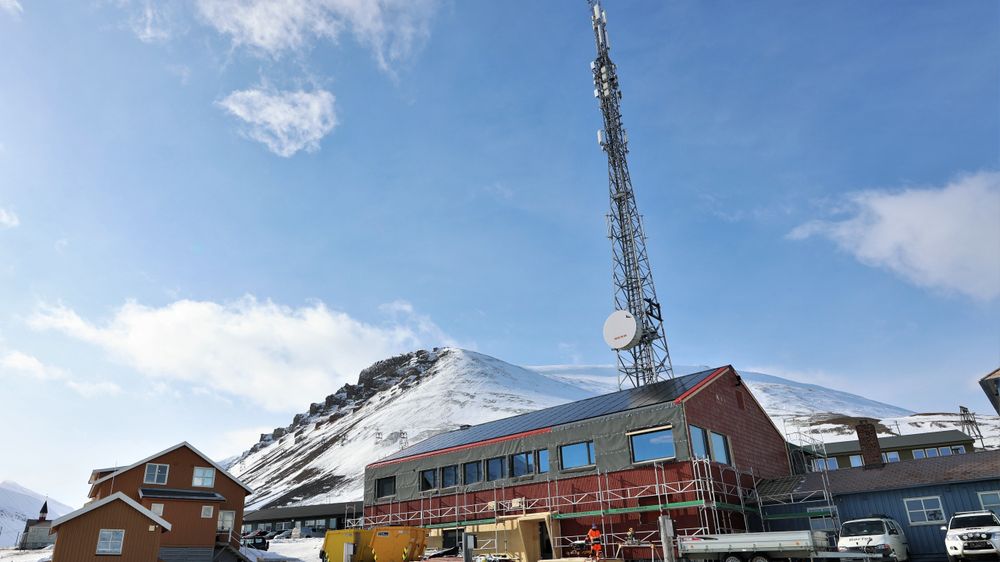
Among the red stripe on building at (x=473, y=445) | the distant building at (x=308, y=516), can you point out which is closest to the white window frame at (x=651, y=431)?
the red stripe on building at (x=473, y=445)

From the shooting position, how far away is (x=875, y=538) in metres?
24.4

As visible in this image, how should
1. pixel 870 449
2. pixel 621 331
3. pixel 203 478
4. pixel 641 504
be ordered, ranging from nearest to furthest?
pixel 641 504
pixel 870 449
pixel 621 331
pixel 203 478

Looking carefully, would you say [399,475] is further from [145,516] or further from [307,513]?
[307,513]

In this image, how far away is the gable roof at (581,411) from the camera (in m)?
32.2

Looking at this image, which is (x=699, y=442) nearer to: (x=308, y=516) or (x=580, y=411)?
(x=580, y=411)

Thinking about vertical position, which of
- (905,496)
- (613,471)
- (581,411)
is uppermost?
(581,411)

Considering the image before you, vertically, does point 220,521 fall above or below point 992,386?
below

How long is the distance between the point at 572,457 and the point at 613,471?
2776mm

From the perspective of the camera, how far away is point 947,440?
194 feet

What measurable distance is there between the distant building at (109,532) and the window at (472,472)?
16627mm

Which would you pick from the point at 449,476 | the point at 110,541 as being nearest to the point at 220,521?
the point at 110,541

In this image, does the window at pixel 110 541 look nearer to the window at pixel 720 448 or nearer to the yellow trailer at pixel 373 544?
the yellow trailer at pixel 373 544

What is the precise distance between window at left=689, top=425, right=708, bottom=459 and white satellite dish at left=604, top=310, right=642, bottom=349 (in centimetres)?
1487

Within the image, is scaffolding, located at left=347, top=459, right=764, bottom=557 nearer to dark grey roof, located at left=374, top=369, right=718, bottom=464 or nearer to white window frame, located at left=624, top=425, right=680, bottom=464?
white window frame, located at left=624, top=425, right=680, bottom=464
